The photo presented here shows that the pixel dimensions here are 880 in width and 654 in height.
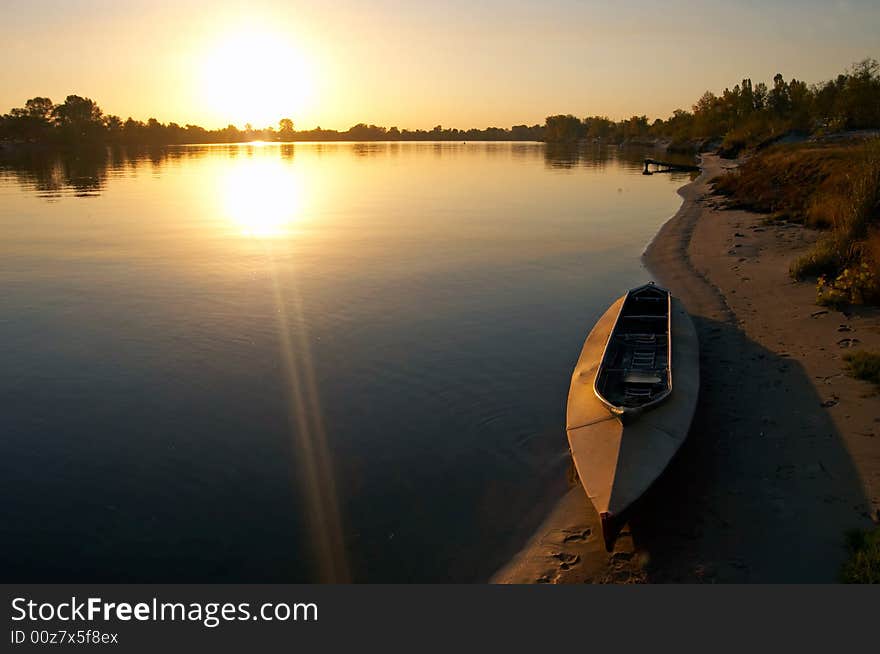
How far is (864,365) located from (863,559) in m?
6.90

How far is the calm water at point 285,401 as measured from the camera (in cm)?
938

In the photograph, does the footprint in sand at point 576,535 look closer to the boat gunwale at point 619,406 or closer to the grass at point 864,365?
the boat gunwale at point 619,406

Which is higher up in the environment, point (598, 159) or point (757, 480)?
point (598, 159)

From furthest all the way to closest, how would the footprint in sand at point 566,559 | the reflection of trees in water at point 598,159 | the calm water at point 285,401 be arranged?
the reflection of trees in water at point 598,159 → the calm water at point 285,401 → the footprint in sand at point 566,559

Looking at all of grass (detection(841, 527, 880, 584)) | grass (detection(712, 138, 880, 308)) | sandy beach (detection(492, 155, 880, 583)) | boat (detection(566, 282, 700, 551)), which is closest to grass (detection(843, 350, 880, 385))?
sandy beach (detection(492, 155, 880, 583))

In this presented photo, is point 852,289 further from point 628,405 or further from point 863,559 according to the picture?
point 863,559

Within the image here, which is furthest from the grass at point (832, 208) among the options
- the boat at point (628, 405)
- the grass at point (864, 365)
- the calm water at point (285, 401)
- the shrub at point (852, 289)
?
the calm water at point (285, 401)

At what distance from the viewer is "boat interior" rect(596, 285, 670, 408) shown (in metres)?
11.8

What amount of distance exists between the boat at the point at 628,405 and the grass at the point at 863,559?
98.4 inches

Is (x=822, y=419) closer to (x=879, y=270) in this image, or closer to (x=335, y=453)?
(x=879, y=270)

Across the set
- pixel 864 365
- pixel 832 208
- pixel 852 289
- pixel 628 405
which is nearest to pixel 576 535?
pixel 628 405

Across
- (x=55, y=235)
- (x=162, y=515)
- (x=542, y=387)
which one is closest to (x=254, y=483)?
(x=162, y=515)

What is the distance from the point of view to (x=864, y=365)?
1260 cm

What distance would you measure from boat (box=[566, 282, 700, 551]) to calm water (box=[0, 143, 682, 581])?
1.42m
